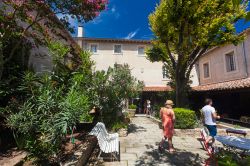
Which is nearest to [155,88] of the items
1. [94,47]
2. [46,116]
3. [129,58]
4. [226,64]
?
[129,58]

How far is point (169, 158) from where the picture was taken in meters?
6.55

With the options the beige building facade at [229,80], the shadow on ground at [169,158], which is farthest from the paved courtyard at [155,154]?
the beige building facade at [229,80]

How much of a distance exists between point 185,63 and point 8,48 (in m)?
9.89

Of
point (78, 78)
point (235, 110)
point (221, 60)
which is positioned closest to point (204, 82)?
point (221, 60)

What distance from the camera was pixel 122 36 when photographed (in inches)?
1012

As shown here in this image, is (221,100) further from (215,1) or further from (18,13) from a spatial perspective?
(18,13)

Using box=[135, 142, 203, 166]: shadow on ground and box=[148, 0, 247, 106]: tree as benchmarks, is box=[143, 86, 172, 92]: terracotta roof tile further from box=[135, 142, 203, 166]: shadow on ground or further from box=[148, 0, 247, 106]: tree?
box=[135, 142, 203, 166]: shadow on ground

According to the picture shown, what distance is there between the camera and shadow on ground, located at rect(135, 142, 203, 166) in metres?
6.09

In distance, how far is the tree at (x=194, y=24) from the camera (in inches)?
440

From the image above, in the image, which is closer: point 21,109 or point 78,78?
point 21,109

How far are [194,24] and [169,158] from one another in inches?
327

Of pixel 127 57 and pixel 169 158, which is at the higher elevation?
pixel 127 57

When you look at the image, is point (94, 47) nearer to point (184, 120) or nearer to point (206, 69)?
point (206, 69)

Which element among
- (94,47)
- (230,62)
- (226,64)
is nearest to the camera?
(230,62)
